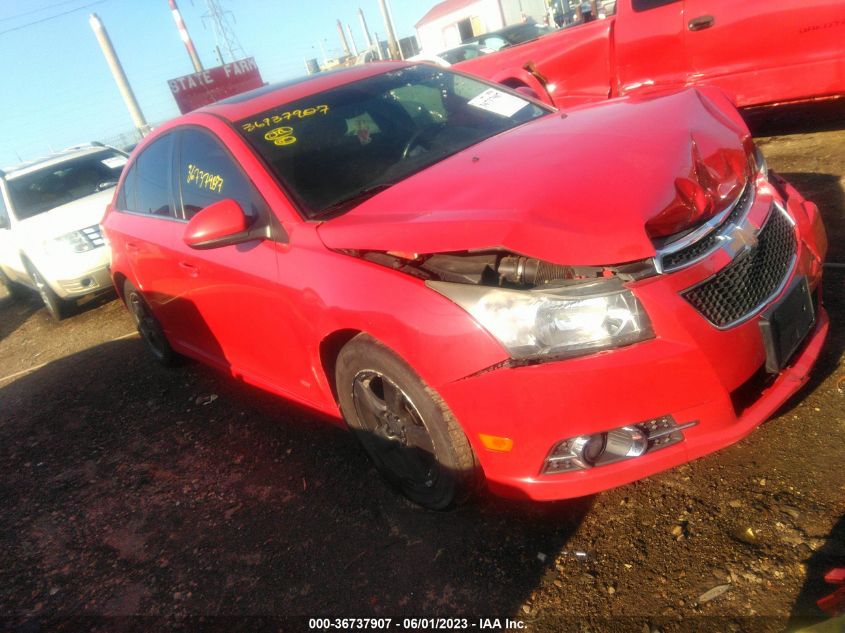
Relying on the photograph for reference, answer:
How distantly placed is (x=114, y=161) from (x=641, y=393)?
8031 millimetres

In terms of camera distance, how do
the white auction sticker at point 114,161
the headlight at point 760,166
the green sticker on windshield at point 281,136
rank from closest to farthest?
1. the headlight at point 760,166
2. the green sticker on windshield at point 281,136
3. the white auction sticker at point 114,161

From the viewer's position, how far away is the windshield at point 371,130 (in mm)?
2709

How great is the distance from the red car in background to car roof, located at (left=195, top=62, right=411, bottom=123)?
2113 millimetres

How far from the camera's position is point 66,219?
6688 millimetres

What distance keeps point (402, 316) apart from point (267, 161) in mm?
1143

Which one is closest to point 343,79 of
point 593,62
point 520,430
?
point 520,430

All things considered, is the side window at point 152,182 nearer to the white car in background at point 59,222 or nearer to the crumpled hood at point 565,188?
the crumpled hood at point 565,188

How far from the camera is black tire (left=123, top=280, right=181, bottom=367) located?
14.3 ft

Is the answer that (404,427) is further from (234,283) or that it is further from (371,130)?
(371,130)

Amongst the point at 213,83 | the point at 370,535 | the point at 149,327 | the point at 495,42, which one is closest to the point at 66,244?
the point at 149,327

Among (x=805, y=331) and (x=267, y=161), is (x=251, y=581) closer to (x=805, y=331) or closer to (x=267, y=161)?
(x=267, y=161)

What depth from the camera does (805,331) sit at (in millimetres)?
2170

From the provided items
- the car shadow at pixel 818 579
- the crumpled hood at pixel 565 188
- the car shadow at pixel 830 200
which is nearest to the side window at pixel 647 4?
the car shadow at pixel 830 200

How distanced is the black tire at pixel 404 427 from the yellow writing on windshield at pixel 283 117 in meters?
1.24
